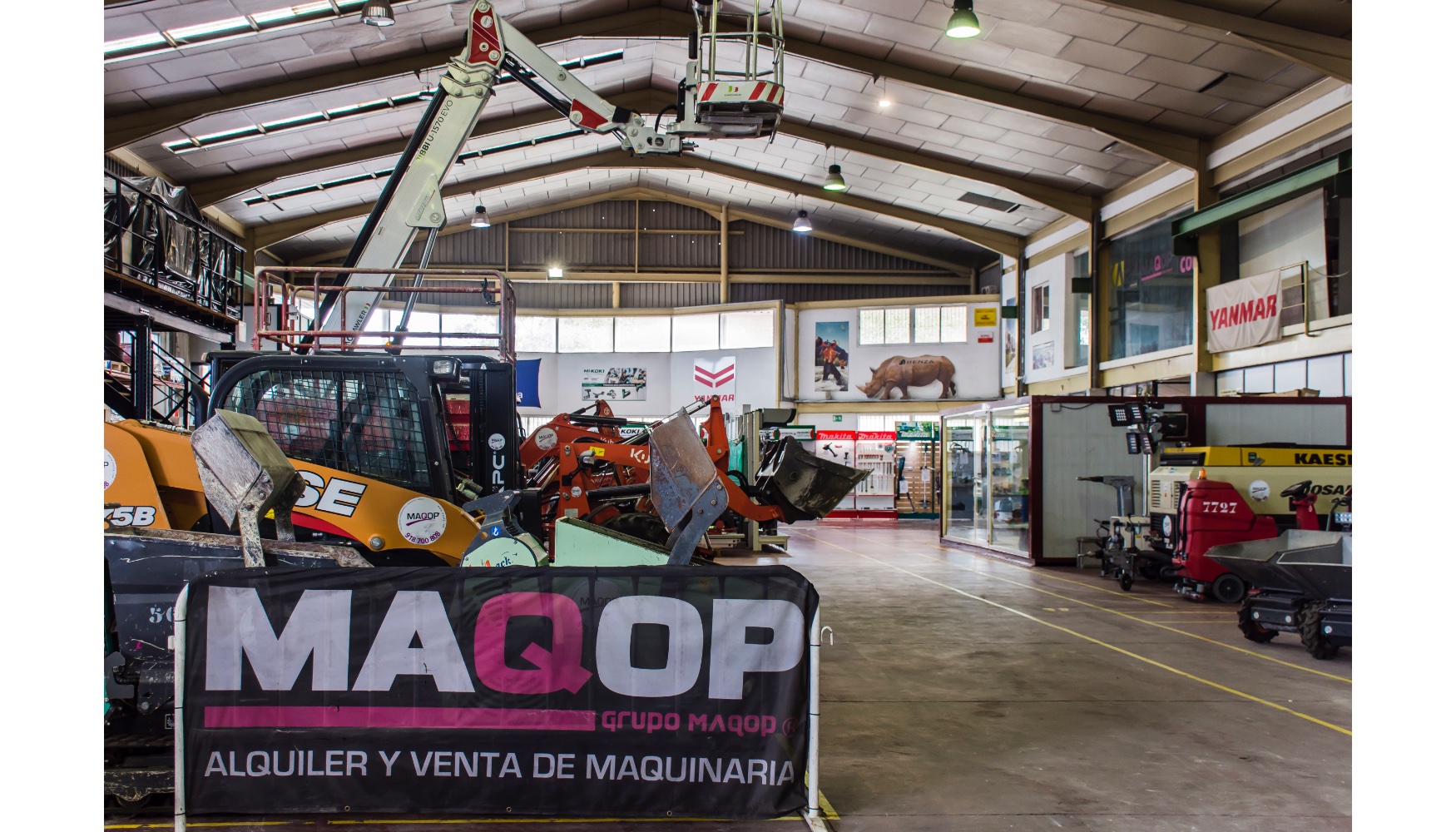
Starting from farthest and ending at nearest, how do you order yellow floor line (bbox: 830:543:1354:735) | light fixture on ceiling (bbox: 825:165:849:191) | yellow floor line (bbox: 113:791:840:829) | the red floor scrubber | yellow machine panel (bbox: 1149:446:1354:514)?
light fixture on ceiling (bbox: 825:165:849:191) < yellow machine panel (bbox: 1149:446:1354:514) < the red floor scrubber < yellow floor line (bbox: 830:543:1354:735) < yellow floor line (bbox: 113:791:840:829)

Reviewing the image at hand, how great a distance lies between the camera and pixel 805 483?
12570mm

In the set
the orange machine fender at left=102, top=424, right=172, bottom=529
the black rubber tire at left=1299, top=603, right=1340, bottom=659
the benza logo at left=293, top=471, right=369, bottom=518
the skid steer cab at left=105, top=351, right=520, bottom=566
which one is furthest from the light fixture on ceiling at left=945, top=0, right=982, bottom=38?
the orange machine fender at left=102, top=424, right=172, bottom=529

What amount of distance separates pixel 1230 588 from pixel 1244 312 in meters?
7.04

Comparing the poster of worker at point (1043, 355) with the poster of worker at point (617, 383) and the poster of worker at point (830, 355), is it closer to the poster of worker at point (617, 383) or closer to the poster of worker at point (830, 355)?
the poster of worker at point (830, 355)

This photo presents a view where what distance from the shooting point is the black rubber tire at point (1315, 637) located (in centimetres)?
833

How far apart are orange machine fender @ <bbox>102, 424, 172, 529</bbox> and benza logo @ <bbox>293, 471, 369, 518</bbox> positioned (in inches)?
29.8

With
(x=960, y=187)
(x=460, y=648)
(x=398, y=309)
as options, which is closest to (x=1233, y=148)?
(x=960, y=187)

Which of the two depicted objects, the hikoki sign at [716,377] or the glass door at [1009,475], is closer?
the glass door at [1009,475]

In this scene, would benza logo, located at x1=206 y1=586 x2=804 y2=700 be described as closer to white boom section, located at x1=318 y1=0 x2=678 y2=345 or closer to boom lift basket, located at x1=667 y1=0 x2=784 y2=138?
white boom section, located at x1=318 y1=0 x2=678 y2=345

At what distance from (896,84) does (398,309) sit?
1797 centimetres

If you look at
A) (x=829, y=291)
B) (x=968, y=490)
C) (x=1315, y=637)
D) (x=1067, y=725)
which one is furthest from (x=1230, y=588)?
(x=829, y=291)

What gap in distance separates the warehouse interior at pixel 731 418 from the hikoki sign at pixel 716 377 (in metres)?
0.14

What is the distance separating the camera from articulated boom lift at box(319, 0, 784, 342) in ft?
31.3

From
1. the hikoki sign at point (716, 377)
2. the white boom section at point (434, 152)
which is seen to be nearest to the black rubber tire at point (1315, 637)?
the white boom section at point (434, 152)
